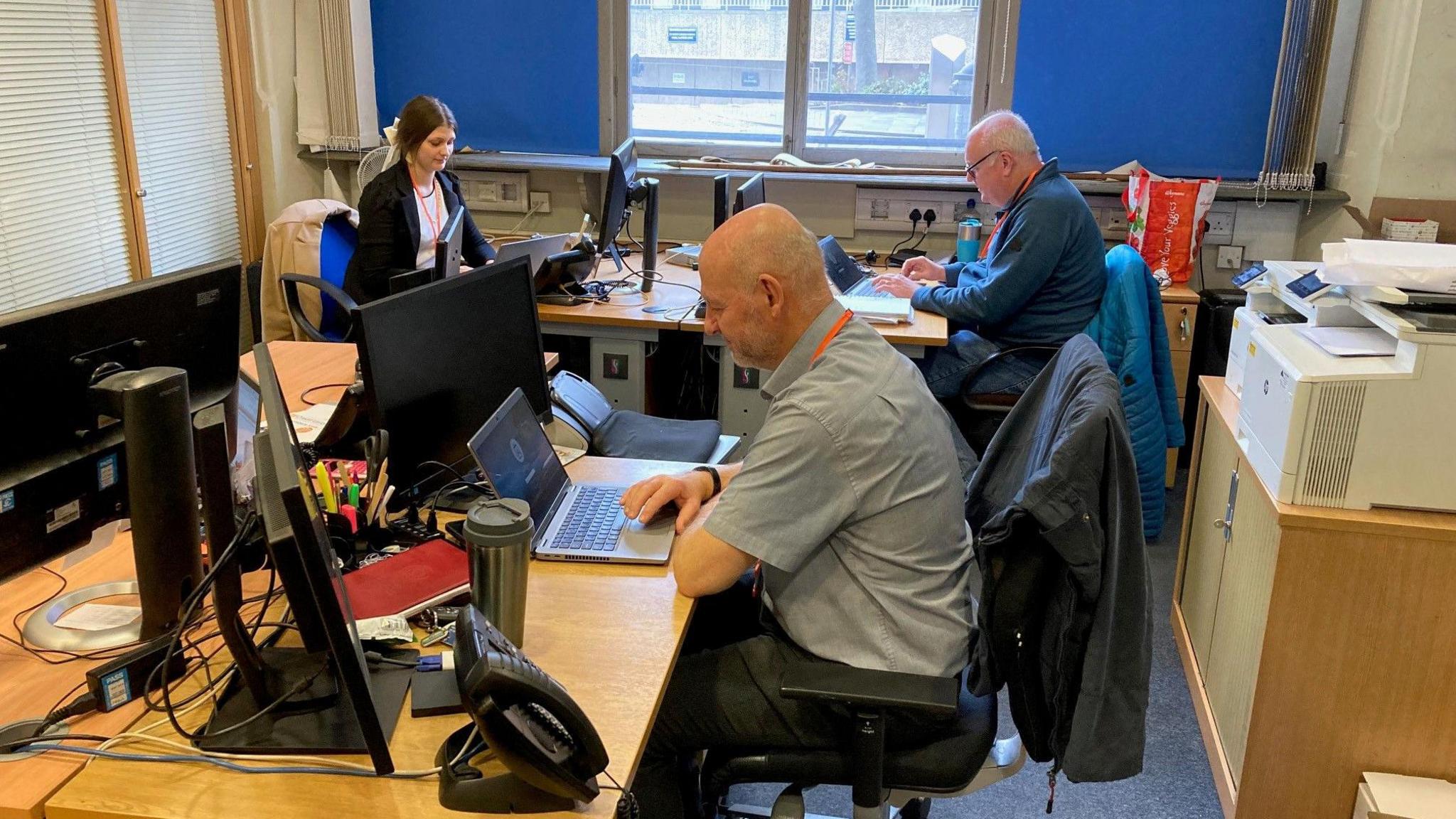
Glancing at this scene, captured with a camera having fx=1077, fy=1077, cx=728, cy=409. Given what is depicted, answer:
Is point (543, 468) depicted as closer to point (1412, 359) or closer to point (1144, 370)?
point (1412, 359)

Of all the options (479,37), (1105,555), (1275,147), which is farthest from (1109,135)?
(1105,555)

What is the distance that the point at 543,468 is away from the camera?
6.49 ft

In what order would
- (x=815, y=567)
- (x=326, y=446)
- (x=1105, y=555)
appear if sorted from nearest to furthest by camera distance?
1. (x=1105, y=555)
2. (x=815, y=567)
3. (x=326, y=446)

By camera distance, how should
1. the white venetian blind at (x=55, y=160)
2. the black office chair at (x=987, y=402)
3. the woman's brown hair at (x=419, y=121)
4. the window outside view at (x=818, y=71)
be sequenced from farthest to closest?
the window outside view at (x=818, y=71) → the woman's brown hair at (x=419, y=121) → the black office chair at (x=987, y=402) → the white venetian blind at (x=55, y=160)

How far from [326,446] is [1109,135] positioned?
3548mm

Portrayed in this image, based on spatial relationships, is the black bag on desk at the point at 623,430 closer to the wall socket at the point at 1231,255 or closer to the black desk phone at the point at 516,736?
the black desk phone at the point at 516,736

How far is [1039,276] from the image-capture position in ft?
10.9

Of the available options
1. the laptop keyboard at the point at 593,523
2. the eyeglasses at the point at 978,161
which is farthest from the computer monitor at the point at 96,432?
the eyeglasses at the point at 978,161

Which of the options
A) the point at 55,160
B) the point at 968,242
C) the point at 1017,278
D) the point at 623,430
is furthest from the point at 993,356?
the point at 55,160

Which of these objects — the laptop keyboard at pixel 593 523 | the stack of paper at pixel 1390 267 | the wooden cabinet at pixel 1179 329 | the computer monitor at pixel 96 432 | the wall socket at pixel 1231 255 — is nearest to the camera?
the computer monitor at pixel 96 432

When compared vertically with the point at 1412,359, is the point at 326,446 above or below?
below

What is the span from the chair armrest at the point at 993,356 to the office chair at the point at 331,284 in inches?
78.6

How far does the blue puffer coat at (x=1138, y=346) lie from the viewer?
3363 mm

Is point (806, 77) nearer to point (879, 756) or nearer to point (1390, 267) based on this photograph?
point (1390, 267)
